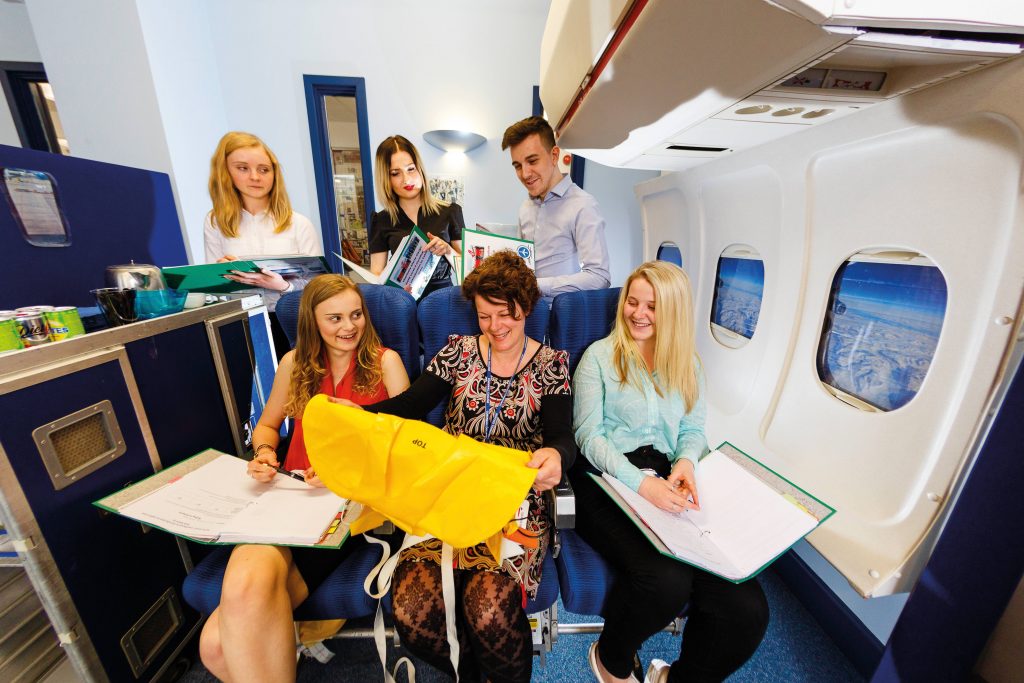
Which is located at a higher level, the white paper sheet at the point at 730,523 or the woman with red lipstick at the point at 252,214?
the woman with red lipstick at the point at 252,214

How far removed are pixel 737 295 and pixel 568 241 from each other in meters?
1.03

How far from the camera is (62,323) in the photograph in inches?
47.8

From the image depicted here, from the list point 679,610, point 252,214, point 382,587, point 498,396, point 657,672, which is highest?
point 252,214

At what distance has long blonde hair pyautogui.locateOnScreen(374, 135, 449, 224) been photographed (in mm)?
2299

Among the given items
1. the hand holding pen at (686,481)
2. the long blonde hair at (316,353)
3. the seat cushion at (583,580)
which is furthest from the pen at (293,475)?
the hand holding pen at (686,481)

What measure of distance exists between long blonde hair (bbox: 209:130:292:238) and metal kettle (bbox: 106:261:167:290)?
65 centimetres

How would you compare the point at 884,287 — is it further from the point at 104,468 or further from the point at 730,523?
the point at 104,468

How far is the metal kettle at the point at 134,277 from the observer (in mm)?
1442

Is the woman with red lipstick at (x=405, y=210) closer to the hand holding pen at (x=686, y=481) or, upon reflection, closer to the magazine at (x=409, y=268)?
the magazine at (x=409, y=268)

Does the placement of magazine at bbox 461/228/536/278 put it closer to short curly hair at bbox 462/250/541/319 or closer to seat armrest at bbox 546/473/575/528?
short curly hair at bbox 462/250/541/319

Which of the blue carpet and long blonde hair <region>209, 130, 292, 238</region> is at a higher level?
long blonde hair <region>209, 130, 292, 238</region>

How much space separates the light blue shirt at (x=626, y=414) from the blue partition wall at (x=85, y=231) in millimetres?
2220

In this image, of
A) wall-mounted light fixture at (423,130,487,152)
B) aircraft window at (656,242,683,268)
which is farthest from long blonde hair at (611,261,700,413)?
wall-mounted light fixture at (423,130,487,152)

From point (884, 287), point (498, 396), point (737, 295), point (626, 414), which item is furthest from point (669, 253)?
point (498, 396)
